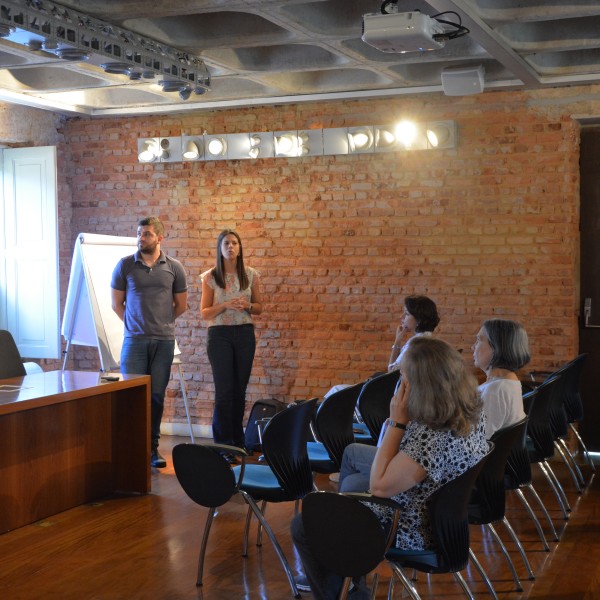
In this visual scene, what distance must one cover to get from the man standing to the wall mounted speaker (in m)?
2.52

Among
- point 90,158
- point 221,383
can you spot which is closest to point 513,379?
point 221,383

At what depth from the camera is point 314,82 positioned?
822 centimetres

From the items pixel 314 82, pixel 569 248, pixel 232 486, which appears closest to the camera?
pixel 232 486

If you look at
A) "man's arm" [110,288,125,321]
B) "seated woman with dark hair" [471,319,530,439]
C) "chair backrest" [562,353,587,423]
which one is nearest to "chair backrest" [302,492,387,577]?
"seated woman with dark hair" [471,319,530,439]

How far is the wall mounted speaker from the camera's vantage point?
7.15 m

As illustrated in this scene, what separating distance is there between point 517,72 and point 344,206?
79.9 inches

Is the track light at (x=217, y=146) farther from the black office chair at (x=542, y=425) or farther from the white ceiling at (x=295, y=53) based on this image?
the black office chair at (x=542, y=425)

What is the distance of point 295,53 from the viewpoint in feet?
23.4

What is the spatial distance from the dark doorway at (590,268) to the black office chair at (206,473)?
14.4 ft

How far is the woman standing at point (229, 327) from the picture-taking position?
7902 mm

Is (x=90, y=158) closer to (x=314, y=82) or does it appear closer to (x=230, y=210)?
(x=230, y=210)

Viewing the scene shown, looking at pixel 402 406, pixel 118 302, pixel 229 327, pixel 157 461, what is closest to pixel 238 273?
pixel 229 327

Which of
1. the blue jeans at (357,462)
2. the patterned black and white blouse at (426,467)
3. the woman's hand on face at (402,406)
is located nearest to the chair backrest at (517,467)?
the blue jeans at (357,462)

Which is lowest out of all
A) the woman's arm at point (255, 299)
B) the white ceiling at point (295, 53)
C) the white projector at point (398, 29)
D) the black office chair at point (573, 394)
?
the black office chair at point (573, 394)
